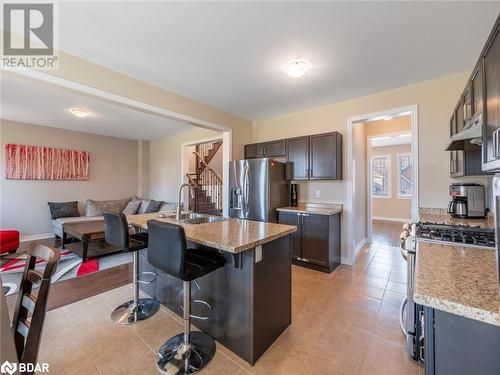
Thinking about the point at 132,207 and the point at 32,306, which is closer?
the point at 32,306

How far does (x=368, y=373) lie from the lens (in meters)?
1.56

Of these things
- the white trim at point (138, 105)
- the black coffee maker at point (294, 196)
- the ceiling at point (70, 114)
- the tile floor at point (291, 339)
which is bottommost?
the tile floor at point (291, 339)

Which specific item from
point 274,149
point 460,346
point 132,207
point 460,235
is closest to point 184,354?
point 460,346

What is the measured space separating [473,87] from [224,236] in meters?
2.39

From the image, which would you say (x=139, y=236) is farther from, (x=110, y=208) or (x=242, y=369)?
(x=110, y=208)

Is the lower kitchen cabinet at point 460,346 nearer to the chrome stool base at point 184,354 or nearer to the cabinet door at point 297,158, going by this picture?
the chrome stool base at point 184,354

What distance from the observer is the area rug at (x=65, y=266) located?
303 cm

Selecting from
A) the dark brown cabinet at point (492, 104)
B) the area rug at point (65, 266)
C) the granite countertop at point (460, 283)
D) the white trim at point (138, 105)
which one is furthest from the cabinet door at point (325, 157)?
the area rug at point (65, 266)

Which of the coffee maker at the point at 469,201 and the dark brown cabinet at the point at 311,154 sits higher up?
the dark brown cabinet at the point at 311,154

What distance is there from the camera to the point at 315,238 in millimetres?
3352

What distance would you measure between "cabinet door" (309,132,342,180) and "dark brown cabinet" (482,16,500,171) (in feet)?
6.89

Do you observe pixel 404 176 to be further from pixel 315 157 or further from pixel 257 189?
pixel 257 189

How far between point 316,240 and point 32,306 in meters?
3.07

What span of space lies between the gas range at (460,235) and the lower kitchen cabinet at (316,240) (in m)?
1.47
